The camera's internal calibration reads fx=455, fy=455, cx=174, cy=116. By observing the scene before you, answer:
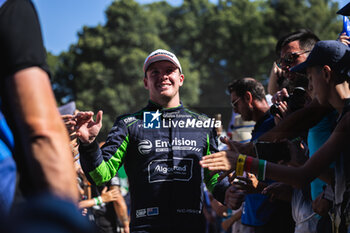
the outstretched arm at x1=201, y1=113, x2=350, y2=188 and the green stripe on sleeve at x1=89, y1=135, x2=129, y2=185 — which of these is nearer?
the outstretched arm at x1=201, y1=113, x2=350, y2=188

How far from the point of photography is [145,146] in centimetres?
327

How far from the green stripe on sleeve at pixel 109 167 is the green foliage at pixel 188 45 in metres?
14.8

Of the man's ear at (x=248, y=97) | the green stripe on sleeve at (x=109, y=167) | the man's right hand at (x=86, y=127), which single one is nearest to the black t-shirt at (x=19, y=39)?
the man's right hand at (x=86, y=127)

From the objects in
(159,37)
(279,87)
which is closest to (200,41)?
(159,37)

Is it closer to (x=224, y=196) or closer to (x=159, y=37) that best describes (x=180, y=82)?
(x=224, y=196)

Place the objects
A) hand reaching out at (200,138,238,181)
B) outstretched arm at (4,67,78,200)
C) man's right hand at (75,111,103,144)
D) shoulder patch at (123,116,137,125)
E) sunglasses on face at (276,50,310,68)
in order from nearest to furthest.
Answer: outstretched arm at (4,67,78,200)
hand reaching out at (200,138,238,181)
man's right hand at (75,111,103,144)
shoulder patch at (123,116,137,125)
sunglasses on face at (276,50,310,68)

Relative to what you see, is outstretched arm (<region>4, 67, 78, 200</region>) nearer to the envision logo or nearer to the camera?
the envision logo

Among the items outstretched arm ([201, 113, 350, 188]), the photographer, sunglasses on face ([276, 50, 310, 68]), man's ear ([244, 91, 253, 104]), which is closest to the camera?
outstretched arm ([201, 113, 350, 188])

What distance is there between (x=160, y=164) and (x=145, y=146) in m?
0.17

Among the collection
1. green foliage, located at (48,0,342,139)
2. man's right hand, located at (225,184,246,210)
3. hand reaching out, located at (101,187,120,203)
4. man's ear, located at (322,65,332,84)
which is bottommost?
hand reaching out, located at (101,187,120,203)

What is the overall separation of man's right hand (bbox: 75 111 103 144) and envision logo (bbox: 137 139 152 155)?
352 millimetres

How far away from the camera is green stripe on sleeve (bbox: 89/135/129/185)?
310cm

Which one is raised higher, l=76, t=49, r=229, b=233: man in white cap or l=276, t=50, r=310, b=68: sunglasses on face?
l=276, t=50, r=310, b=68: sunglasses on face

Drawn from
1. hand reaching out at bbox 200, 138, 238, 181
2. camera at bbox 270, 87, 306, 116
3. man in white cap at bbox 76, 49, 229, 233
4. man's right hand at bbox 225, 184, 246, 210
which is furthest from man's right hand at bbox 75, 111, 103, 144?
camera at bbox 270, 87, 306, 116
